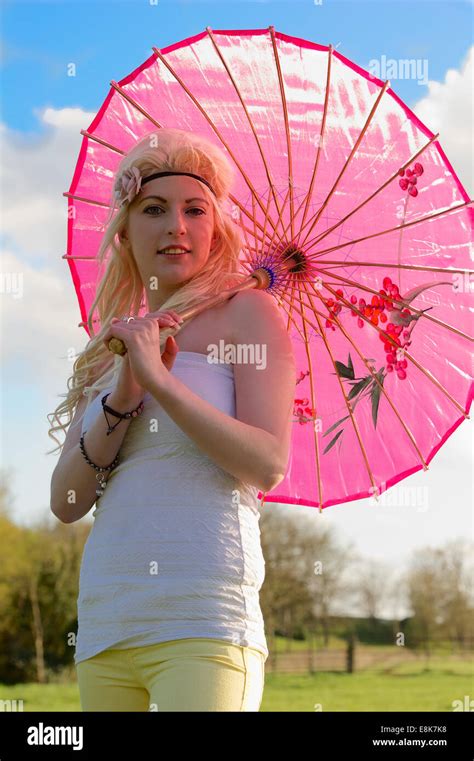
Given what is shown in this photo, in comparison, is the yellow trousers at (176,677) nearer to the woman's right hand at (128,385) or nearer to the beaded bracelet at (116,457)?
the beaded bracelet at (116,457)

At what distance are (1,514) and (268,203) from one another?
3197 centimetres

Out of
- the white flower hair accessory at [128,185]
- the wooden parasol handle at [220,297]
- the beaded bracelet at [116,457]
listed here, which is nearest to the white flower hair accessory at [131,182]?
the white flower hair accessory at [128,185]

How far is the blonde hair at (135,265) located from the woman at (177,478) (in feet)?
0.06

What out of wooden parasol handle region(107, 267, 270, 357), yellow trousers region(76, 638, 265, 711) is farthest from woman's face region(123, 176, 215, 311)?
yellow trousers region(76, 638, 265, 711)

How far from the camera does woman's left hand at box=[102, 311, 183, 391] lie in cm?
234

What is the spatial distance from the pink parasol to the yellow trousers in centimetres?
147

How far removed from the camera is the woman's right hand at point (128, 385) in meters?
2.51

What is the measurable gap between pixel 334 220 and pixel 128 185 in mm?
935

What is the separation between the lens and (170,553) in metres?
2.33

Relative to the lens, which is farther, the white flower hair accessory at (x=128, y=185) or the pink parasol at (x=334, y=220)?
the pink parasol at (x=334, y=220)

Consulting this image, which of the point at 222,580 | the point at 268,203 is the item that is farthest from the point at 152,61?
the point at 222,580

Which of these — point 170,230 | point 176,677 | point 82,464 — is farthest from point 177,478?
point 170,230

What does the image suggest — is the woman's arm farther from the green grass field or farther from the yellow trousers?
the green grass field
